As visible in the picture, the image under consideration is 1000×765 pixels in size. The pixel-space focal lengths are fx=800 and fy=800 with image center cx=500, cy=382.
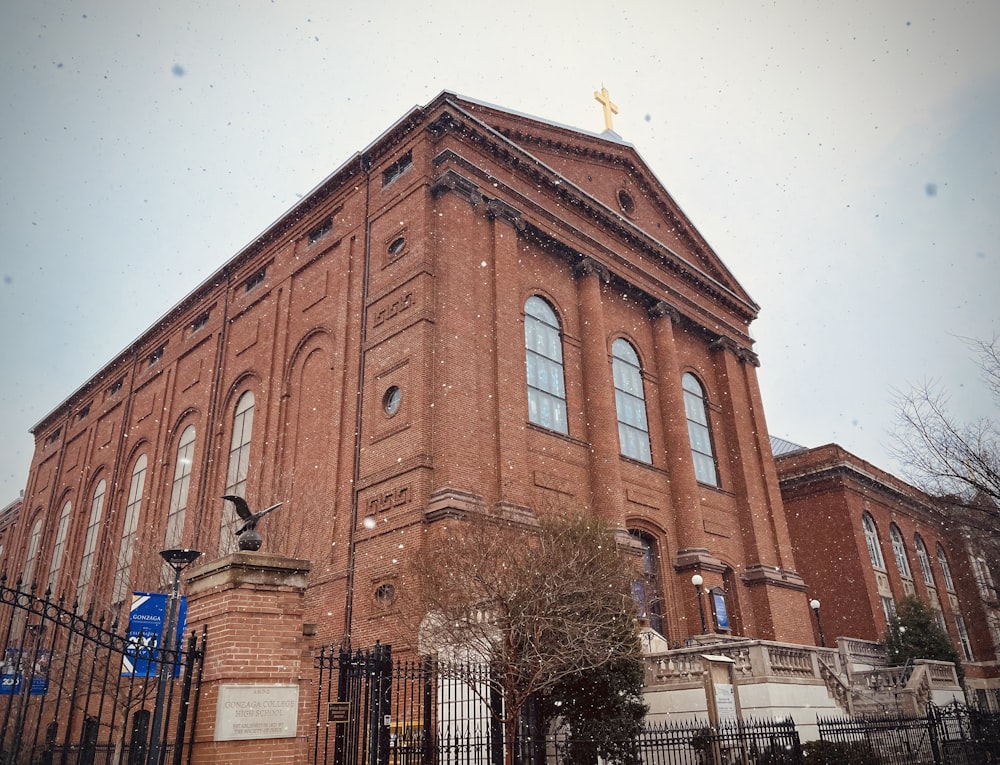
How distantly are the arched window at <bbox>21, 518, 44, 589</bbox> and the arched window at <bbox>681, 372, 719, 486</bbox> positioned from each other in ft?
104

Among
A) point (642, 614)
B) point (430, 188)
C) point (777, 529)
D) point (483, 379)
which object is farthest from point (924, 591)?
point (430, 188)

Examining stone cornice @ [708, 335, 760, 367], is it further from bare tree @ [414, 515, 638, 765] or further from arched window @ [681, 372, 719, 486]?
bare tree @ [414, 515, 638, 765]

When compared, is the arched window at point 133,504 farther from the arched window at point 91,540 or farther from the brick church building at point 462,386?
the arched window at point 91,540

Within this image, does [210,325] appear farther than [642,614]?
Yes

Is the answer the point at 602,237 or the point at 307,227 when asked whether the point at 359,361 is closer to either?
the point at 307,227

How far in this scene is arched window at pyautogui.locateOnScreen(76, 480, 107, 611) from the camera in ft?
107

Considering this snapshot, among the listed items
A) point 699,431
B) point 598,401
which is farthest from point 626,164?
point 598,401

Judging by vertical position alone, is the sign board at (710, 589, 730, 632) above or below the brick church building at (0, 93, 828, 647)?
below

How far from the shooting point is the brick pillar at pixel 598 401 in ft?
71.1

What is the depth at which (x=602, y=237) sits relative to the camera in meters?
26.1

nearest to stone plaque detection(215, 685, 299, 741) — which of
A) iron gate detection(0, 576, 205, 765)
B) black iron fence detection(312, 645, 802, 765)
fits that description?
iron gate detection(0, 576, 205, 765)

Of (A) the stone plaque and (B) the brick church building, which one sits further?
(B) the brick church building

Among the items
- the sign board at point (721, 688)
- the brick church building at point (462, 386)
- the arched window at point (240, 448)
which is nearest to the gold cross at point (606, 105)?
the brick church building at point (462, 386)

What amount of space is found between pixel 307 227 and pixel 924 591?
31.0m
